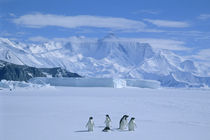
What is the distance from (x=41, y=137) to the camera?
10211 mm

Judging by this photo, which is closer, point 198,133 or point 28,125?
point 198,133

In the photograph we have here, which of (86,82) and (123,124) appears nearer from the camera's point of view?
(123,124)

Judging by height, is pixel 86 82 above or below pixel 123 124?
above

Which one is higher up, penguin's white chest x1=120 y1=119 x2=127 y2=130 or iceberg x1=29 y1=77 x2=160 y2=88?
iceberg x1=29 y1=77 x2=160 y2=88

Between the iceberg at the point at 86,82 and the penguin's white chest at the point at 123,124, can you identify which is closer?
the penguin's white chest at the point at 123,124

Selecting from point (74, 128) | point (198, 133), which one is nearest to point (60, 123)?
point (74, 128)

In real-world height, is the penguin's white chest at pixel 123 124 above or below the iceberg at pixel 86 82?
below

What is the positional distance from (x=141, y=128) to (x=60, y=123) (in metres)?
3.16

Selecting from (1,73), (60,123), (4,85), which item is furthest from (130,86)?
(60,123)

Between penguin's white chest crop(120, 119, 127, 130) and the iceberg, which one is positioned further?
the iceberg

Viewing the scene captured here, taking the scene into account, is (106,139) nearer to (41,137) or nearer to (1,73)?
(41,137)

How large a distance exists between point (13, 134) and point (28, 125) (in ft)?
6.85

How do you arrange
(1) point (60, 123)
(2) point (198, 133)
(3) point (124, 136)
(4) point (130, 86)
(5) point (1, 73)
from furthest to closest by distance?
1. (5) point (1, 73)
2. (4) point (130, 86)
3. (1) point (60, 123)
4. (2) point (198, 133)
5. (3) point (124, 136)

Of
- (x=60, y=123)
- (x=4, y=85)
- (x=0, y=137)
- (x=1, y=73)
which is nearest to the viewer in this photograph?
(x=0, y=137)
